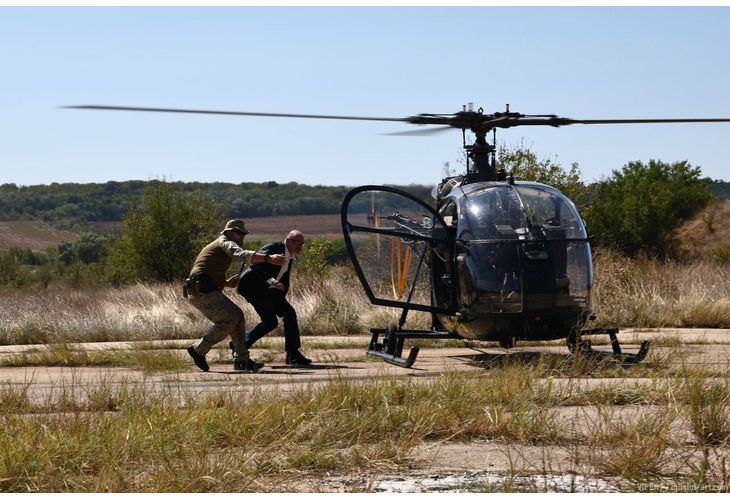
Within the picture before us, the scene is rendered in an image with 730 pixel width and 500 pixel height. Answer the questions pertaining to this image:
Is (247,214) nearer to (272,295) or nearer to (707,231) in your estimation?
(707,231)

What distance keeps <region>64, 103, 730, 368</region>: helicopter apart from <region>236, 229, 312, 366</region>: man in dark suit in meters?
0.87

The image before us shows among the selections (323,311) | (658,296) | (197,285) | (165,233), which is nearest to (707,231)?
(165,233)

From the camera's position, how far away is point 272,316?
13.7 meters

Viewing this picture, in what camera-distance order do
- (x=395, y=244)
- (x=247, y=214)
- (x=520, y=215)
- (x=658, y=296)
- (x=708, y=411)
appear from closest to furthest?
(x=708, y=411), (x=520, y=215), (x=395, y=244), (x=658, y=296), (x=247, y=214)

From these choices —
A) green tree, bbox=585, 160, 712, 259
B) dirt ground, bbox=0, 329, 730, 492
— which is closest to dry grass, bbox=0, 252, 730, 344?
dirt ground, bbox=0, 329, 730, 492

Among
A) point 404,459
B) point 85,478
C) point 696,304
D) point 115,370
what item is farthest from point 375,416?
point 696,304

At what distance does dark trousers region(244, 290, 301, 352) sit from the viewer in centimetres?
1366

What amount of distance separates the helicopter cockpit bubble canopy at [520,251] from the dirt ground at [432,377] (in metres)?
1.02

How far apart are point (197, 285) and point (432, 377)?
3292mm

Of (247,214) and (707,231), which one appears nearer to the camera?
(707,231)

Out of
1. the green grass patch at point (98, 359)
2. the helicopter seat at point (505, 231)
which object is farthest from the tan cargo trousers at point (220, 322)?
the helicopter seat at point (505, 231)

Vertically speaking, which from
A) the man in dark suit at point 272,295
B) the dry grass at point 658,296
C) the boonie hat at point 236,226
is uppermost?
the boonie hat at point 236,226

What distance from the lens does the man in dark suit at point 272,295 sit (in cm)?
1366

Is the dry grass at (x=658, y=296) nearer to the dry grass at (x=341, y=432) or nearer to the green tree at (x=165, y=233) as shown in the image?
the dry grass at (x=341, y=432)
